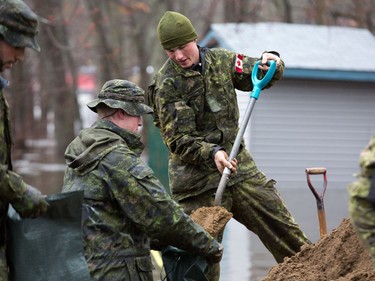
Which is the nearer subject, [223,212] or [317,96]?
[223,212]

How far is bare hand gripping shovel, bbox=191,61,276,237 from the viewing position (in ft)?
20.4

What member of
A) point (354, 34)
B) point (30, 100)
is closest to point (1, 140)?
point (354, 34)

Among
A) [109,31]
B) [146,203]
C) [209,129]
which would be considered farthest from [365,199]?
[109,31]

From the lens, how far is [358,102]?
21031 mm

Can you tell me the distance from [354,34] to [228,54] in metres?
16.1

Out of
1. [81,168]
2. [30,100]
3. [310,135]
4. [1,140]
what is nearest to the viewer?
[1,140]

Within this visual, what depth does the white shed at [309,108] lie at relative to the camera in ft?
65.8

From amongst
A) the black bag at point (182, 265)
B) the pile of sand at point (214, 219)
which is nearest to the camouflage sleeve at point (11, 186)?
the black bag at point (182, 265)

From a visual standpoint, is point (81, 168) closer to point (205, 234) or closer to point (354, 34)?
point (205, 234)

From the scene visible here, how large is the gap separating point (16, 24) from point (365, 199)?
184 centimetres

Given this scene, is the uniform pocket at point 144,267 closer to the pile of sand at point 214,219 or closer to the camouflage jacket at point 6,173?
the pile of sand at point 214,219

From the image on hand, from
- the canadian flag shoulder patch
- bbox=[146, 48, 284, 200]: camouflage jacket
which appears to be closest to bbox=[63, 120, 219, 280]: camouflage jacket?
bbox=[146, 48, 284, 200]: camouflage jacket

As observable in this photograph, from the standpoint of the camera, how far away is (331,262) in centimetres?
627

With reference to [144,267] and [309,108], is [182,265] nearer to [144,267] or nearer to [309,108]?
[144,267]
